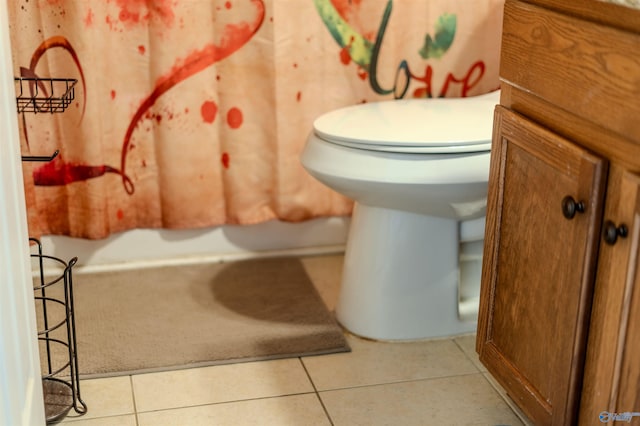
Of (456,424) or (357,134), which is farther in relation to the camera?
(357,134)

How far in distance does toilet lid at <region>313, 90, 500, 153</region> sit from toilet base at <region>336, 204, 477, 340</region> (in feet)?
0.59

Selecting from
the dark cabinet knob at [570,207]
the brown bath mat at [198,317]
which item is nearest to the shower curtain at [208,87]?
the brown bath mat at [198,317]

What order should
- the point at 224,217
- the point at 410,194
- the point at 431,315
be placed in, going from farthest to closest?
the point at 224,217, the point at 431,315, the point at 410,194

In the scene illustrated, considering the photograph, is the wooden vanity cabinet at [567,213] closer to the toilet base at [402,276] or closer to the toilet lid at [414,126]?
the toilet lid at [414,126]

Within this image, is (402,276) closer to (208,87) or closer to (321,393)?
(321,393)

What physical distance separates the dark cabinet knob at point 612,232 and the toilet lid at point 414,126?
0.56 metres

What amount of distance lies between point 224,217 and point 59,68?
51 centimetres

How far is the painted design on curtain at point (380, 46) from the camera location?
2016mm

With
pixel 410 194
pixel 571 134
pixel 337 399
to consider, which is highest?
pixel 571 134

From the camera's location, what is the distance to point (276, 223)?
2.21 meters

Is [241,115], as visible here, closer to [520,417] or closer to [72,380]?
[72,380]

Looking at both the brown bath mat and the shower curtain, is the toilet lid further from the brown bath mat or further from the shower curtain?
the brown bath mat

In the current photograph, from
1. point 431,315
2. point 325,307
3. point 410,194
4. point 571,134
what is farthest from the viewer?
point 325,307

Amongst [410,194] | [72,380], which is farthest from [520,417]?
[72,380]
